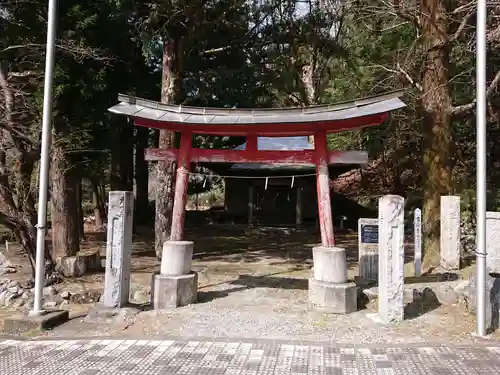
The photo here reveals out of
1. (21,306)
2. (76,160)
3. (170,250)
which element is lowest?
(21,306)

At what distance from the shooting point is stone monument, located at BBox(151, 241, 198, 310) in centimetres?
762

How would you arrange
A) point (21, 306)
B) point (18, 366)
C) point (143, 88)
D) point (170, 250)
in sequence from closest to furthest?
1. point (18, 366)
2. point (170, 250)
3. point (21, 306)
4. point (143, 88)

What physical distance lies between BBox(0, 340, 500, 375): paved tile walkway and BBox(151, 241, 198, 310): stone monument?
1.66 m

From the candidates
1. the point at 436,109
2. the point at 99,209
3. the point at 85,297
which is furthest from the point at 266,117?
the point at 99,209

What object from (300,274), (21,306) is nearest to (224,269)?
(300,274)

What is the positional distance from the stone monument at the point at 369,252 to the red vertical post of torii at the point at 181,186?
3634mm

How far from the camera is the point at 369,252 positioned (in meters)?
8.96

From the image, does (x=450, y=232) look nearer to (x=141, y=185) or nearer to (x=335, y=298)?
(x=335, y=298)

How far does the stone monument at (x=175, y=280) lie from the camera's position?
762 cm

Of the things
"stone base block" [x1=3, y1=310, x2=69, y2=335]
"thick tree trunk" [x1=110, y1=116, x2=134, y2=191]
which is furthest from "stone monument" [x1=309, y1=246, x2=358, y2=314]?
"thick tree trunk" [x1=110, y1=116, x2=134, y2=191]

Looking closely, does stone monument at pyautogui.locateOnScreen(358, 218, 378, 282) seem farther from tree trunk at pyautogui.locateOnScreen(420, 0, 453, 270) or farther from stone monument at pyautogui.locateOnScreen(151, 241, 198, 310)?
stone monument at pyautogui.locateOnScreen(151, 241, 198, 310)

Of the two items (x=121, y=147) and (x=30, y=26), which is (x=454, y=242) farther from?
(x=121, y=147)

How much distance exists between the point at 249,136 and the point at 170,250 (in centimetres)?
246

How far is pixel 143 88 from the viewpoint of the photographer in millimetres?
13961
